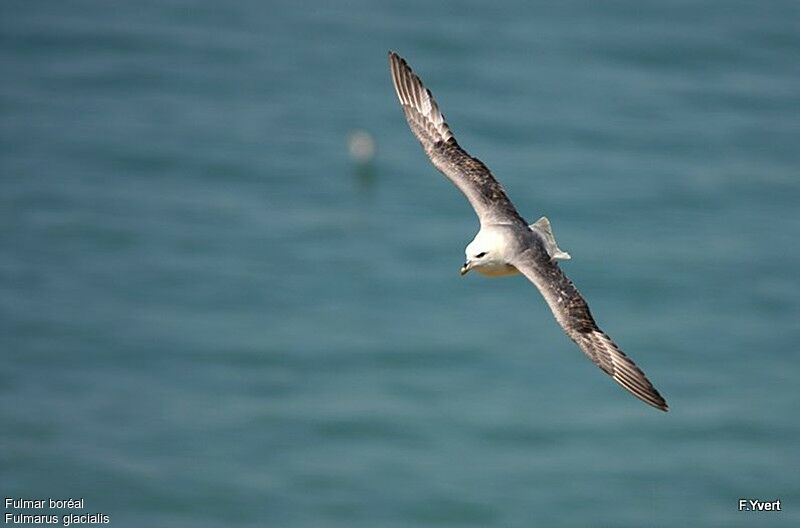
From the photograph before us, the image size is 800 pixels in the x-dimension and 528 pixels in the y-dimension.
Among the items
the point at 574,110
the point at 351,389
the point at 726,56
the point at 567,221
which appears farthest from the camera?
the point at 726,56

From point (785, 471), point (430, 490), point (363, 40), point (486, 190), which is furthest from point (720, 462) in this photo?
point (363, 40)

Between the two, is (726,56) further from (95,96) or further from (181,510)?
(181,510)

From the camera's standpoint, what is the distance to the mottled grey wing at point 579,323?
14672 mm

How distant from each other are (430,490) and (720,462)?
5115mm

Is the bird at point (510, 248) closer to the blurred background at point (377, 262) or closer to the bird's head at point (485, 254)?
the bird's head at point (485, 254)

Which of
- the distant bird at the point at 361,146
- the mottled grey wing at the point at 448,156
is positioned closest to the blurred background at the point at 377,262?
the distant bird at the point at 361,146

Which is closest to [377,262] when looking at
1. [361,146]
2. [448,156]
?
[361,146]

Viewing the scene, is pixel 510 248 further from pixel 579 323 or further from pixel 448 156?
pixel 448 156

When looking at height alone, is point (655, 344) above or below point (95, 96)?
below

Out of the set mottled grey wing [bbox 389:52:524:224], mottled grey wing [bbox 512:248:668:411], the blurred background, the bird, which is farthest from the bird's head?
the blurred background

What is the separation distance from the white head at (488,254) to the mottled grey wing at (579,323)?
0.56 ft

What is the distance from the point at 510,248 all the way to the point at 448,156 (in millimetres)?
1891

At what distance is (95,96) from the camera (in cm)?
3753

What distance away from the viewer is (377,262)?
32.0m
